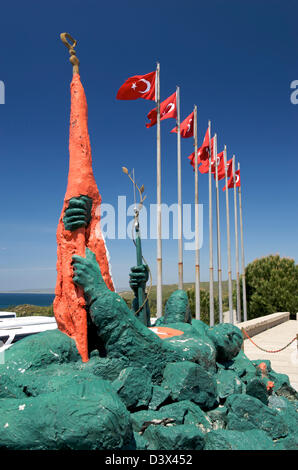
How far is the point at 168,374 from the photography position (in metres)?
3.86

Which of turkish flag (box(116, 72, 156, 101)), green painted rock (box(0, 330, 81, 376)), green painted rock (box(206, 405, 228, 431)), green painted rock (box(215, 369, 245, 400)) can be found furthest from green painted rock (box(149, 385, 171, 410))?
turkish flag (box(116, 72, 156, 101))

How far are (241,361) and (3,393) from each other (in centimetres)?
333

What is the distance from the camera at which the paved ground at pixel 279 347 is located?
376 inches

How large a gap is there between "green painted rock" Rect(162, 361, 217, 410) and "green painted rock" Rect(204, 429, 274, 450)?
50cm

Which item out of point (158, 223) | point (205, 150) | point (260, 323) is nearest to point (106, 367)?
point (158, 223)

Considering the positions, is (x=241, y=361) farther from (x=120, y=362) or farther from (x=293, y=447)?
(x=120, y=362)

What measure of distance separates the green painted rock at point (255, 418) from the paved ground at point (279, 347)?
4.61 metres

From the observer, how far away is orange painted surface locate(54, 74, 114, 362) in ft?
13.4

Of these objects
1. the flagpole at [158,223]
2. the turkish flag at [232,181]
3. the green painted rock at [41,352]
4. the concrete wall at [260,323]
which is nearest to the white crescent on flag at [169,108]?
the flagpole at [158,223]

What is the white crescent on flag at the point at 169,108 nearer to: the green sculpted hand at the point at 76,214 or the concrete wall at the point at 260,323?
the concrete wall at the point at 260,323

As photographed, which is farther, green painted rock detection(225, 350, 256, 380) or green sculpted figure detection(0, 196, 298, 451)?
green painted rock detection(225, 350, 256, 380)

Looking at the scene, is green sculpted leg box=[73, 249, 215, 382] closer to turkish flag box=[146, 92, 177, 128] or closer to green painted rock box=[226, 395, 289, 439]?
green painted rock box=[226, 395, 289, 439]

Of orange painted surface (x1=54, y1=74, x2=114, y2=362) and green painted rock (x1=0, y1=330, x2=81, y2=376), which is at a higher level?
orange painted surface (x1=54, y1=74, x2=114, y2=362)
